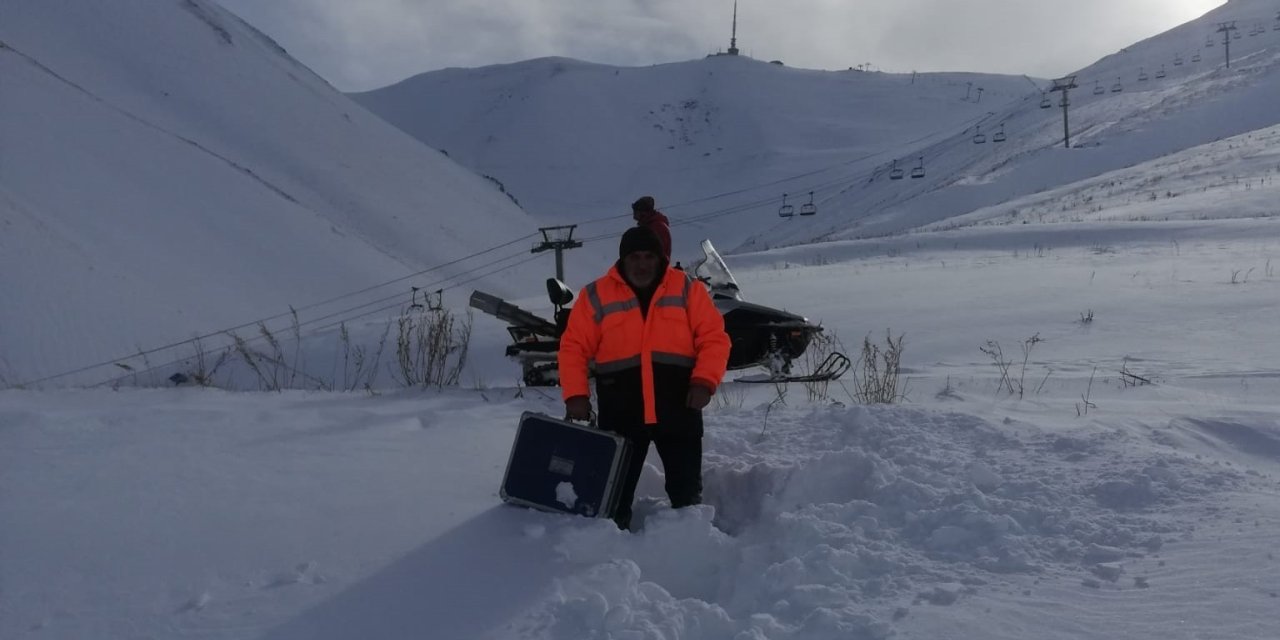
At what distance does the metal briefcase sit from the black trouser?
189 millimetres

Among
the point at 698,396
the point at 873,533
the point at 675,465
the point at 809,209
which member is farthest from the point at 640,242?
the point at 809,209

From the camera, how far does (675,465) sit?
163 inches

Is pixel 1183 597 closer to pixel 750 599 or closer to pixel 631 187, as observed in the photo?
pixel 750 599

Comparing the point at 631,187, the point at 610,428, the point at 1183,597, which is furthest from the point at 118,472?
the point at 631,187

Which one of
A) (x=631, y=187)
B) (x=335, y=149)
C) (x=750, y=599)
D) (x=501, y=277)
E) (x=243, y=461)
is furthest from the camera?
(x=631, y=187)

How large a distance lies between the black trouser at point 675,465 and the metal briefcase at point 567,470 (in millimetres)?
189

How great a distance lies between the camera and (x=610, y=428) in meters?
4.27

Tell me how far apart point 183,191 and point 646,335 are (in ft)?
85.6

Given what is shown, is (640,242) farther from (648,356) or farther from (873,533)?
(873,533)

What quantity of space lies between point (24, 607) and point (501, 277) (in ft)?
113

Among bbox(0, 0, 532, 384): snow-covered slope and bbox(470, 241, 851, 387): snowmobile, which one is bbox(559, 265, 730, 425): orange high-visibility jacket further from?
bbox(0, 0, 532, 384): snow-covered slope

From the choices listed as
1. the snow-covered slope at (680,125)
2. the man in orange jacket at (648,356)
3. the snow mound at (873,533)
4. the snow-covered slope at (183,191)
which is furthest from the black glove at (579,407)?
the snow-covered slope at (680,125)

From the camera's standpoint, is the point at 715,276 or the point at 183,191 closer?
the point at 715,276

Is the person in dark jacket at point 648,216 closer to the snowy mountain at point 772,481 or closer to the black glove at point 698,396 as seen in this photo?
the snowy mountain at point 772,481
